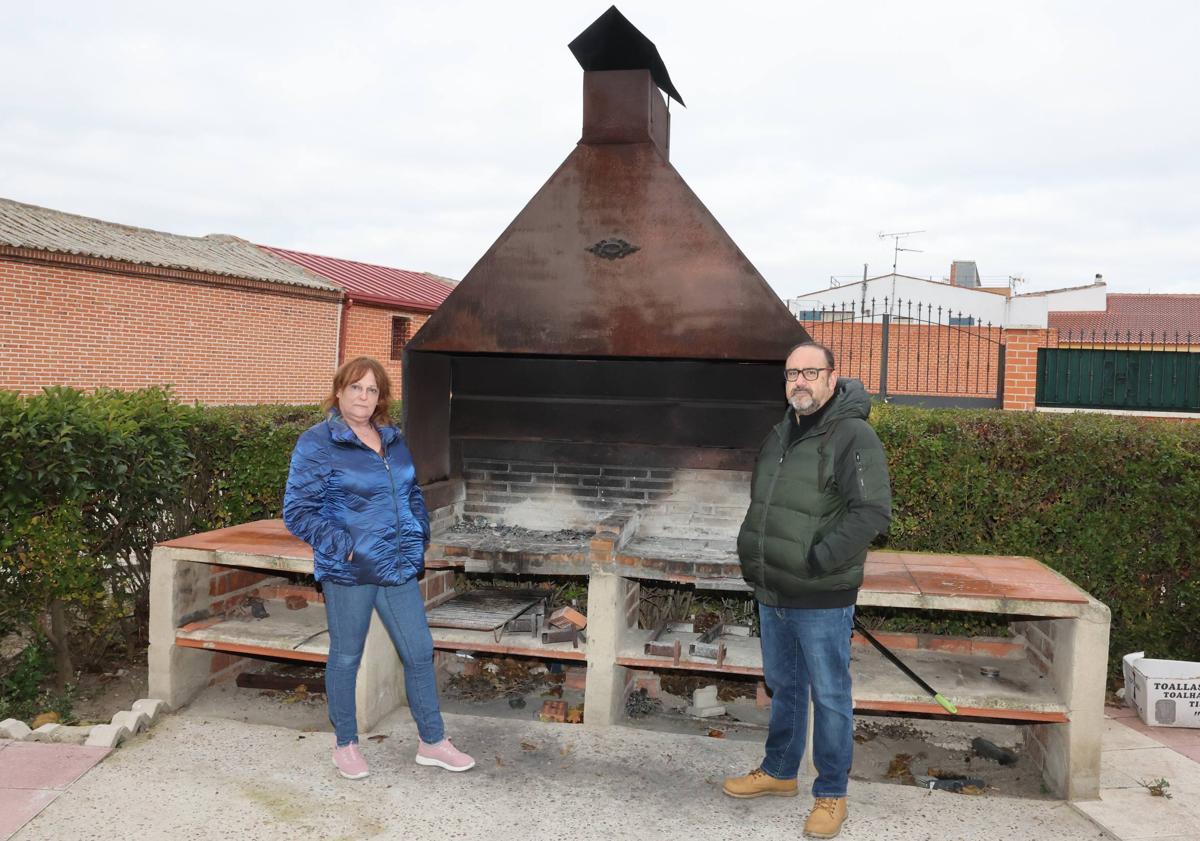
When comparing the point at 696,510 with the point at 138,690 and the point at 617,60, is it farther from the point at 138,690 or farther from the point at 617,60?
the point at 138,690

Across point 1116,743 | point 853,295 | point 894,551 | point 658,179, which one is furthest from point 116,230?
point 853,295

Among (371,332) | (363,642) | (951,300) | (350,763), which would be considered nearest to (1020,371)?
(363,642)

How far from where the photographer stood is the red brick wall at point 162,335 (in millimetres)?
14984

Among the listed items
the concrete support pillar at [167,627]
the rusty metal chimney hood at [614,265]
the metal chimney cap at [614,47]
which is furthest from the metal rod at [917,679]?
the concrete support pillar at [167,627]

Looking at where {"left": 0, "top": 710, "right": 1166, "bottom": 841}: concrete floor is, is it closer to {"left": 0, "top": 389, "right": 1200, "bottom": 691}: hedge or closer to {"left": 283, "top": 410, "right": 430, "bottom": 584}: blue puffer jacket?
{"left": 283, "top": 410, "right": 430, "bottom": 584}: blue puffer jacket

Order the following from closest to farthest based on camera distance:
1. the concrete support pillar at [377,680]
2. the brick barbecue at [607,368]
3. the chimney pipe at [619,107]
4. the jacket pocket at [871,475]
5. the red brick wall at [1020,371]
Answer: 1. the jacket pocket at [871,475]
2. the concrete support pillar at [377,680]
3. the brick barbecue at [607,368]
4. the chimney pipe at [619,107]
5. the red brick wall at [1020,371]

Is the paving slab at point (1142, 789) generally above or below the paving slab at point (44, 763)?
above

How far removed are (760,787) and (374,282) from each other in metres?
21.4

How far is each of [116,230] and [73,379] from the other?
151 inches

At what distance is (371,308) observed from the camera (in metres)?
21.8

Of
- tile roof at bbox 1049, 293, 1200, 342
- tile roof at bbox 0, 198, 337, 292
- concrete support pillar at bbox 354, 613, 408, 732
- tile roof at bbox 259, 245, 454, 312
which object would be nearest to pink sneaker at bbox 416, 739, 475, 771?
concrete support pillar at bbox 354, 613, 408, 732

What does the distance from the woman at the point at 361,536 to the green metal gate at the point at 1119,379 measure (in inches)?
378

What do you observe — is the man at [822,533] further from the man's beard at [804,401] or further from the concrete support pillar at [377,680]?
the concrete support pillar at [377,680]

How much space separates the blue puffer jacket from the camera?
3.70 meters
